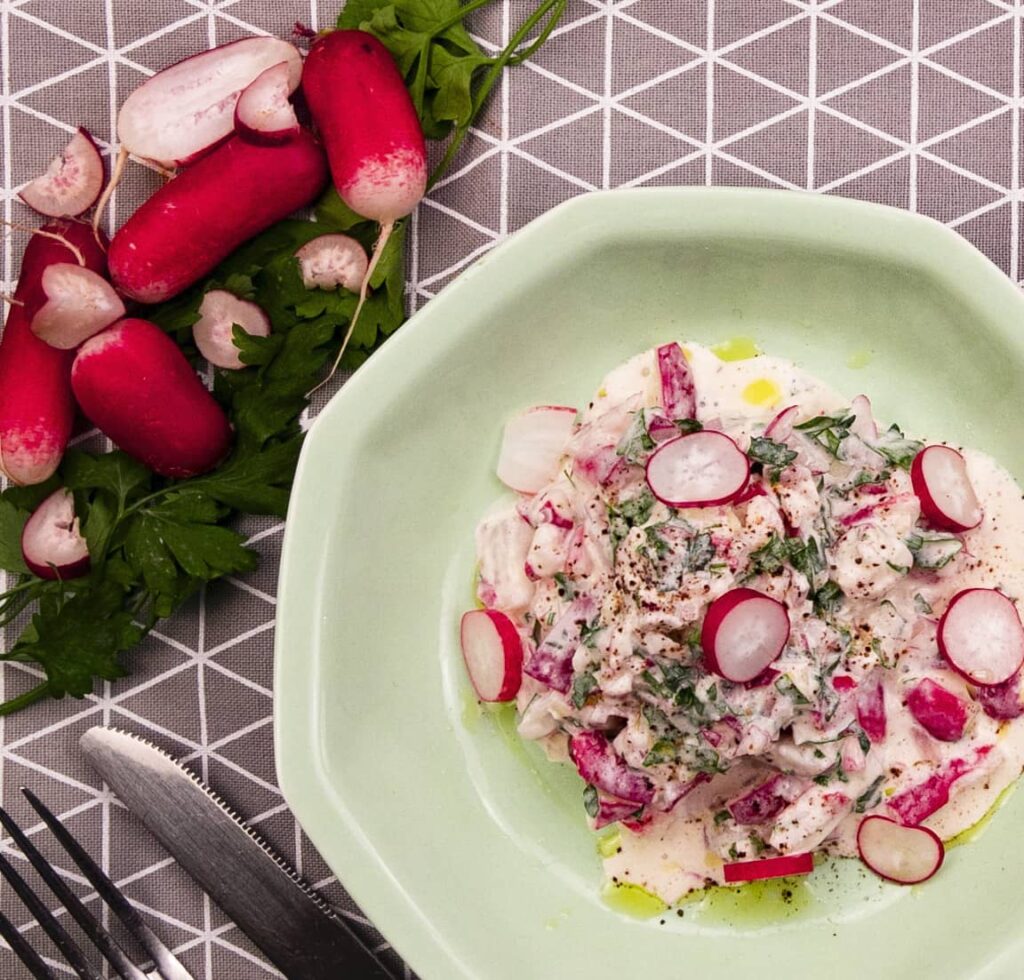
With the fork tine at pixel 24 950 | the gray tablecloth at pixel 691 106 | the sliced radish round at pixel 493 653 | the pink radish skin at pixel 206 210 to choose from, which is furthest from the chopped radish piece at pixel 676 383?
the fork tine at pixel 24 950

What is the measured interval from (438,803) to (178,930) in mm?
545

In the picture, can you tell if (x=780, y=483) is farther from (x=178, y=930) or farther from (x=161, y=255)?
(x=178, y=930)

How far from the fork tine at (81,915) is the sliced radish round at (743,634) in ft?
3.70

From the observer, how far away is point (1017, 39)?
191 centimetres

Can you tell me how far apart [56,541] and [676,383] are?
1.06 meters

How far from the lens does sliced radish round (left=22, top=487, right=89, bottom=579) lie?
188 cm

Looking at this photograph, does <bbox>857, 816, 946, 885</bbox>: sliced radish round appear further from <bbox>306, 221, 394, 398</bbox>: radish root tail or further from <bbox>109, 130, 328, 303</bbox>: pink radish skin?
<bbox>109, 130, 328, 303</bbox>: pink radish skin

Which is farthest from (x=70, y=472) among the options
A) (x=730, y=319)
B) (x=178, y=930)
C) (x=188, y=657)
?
(x=730, y=319)

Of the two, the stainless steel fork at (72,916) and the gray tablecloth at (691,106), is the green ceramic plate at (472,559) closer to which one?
the gray tablecloth at (691,106)

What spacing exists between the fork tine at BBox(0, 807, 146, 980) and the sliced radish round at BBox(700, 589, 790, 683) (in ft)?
3.70

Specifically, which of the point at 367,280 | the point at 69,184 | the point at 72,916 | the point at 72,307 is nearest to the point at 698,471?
the point at 367,280

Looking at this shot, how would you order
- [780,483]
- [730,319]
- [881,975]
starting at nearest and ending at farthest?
[780,483] < [881,975] < [730,319]

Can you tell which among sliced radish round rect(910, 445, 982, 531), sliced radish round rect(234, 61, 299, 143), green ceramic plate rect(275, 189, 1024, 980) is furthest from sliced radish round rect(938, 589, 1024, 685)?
sliced radish round rect(234, 61, 299, 143)

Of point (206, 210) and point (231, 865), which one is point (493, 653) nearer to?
point (231, 865)
